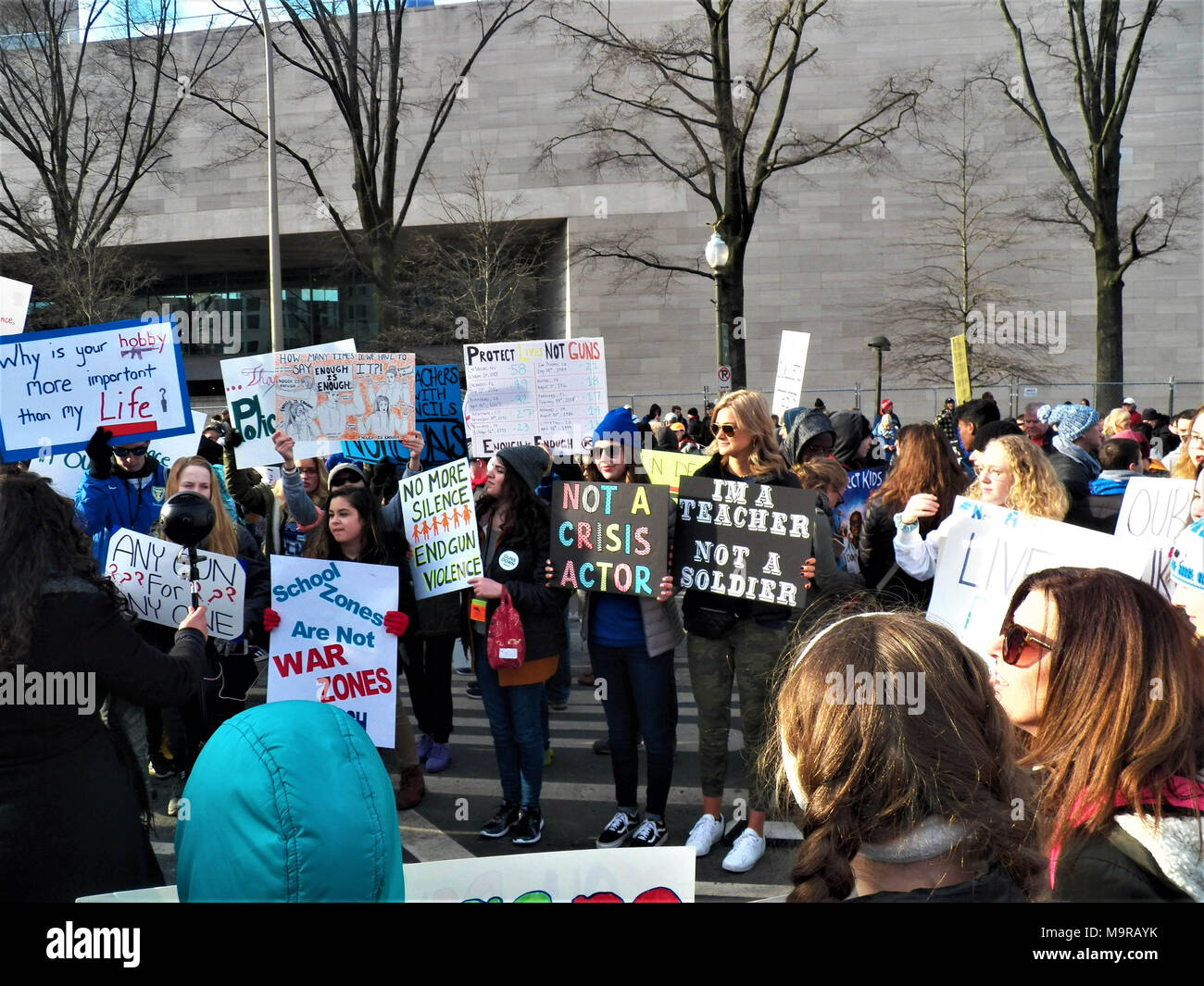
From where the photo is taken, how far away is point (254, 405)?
6754 mm

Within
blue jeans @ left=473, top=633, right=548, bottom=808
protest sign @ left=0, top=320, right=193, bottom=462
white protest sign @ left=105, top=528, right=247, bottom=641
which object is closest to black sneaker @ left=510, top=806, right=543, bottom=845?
blue jeans @ left=473, top=633, right=548, bottom=808

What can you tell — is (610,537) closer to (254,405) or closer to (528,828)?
(528,828)

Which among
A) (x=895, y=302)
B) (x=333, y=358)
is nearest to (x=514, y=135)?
(x=895, y=302)

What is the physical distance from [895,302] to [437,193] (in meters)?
15.0

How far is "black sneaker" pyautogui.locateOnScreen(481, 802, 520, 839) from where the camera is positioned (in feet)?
16.9

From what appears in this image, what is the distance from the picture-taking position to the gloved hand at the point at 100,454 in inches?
228

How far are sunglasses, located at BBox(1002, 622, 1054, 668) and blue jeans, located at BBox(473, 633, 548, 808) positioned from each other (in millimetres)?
3330

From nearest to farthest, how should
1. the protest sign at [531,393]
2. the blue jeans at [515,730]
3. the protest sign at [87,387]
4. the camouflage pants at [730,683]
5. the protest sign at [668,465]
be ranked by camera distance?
1. the camouflage pants at [730,683]
2. the blue jeans at [515,730]
3. the protest sign at [87,387]
4. the protest sign at [531,393]
5. the protest sign at [668,465]

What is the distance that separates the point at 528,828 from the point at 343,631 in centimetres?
138

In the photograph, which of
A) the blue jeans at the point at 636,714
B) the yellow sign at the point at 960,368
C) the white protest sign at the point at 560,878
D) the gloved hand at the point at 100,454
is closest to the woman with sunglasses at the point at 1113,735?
the white protest sign at the point at 560,878

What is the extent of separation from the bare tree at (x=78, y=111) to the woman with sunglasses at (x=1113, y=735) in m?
24.9

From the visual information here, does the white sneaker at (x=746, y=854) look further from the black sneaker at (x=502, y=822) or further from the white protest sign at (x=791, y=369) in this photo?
the white protest sign at (x=791, y=369)

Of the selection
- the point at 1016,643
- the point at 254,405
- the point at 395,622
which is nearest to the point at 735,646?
the point at 395,622
